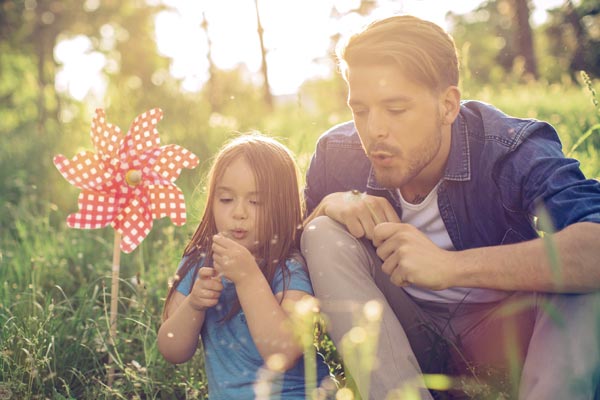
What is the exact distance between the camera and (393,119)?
7.07 feet

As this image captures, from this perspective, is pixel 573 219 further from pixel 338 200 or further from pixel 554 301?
pixel 338 200

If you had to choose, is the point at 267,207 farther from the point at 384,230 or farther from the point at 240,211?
the point at 384,230

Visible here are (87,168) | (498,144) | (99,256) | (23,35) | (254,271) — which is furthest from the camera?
(23,35)

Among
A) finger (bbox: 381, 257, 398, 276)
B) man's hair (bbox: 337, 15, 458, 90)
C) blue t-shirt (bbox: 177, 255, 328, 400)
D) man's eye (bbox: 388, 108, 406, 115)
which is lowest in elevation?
blue t-shirt (bbox: 177, 255, 328, 400)

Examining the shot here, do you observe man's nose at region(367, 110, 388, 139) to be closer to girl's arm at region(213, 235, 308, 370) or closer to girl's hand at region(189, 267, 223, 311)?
girl's arm at region(213, 235, 308, 370)

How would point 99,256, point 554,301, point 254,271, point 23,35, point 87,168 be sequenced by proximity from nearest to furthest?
1. point 554,301
2. point 254,271
3. point 87,168
4. point 99,256
5. point 23,35

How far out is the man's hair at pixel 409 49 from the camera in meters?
2.17

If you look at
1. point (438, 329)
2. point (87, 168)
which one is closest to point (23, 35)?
point (87, 168)

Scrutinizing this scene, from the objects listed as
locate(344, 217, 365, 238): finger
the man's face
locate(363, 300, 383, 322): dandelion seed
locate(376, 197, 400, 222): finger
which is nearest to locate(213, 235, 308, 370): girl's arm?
locate(363, 300, 383, 322): dandelion seed

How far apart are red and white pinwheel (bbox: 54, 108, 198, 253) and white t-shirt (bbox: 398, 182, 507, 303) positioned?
830 millimetres

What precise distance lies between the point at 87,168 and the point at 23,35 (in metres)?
13.0

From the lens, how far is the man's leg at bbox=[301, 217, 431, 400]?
189cm

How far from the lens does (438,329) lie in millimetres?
2236

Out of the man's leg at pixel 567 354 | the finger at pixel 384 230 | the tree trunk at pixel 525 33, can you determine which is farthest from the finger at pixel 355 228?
the tree trunk at pixel 525 33
